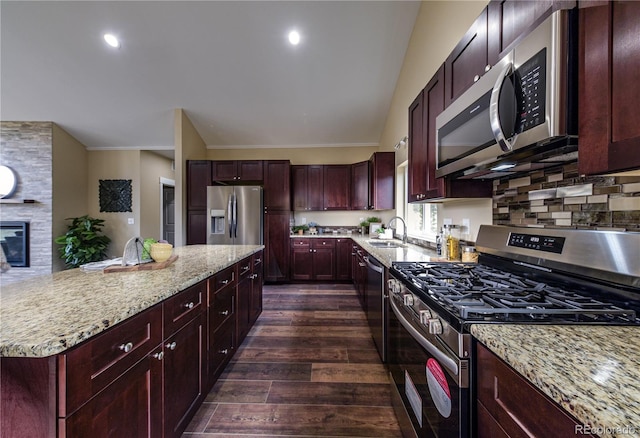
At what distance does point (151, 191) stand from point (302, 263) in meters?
3.91

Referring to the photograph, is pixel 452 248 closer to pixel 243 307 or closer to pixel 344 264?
pixel 243 307

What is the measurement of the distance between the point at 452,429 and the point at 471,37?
1.78 meters

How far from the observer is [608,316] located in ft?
2.46

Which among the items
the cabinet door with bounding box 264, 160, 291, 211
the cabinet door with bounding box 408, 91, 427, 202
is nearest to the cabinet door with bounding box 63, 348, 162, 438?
the cabinet door with bounding box 408, 91, 427, 202

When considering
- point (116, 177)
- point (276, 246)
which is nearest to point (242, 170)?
point (276, 246)

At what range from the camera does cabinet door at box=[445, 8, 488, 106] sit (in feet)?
4.19

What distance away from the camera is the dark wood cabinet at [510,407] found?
0.49 m

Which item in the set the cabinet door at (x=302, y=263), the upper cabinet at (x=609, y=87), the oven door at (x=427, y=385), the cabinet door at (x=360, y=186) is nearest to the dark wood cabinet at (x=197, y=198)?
the cabinet door at (x=302, y=263)

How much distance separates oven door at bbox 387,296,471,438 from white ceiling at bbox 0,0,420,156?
3.38 m

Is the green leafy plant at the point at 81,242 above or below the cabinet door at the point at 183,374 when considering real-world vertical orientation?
above

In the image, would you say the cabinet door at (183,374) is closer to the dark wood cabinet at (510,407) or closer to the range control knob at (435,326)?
the range control knob at (435,326)

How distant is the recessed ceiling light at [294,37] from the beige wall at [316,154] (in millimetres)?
2258

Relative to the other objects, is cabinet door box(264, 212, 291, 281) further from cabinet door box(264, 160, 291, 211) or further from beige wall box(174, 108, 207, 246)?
beige wall box(174, 108, 207, 246)

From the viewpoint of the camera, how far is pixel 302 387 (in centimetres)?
186
